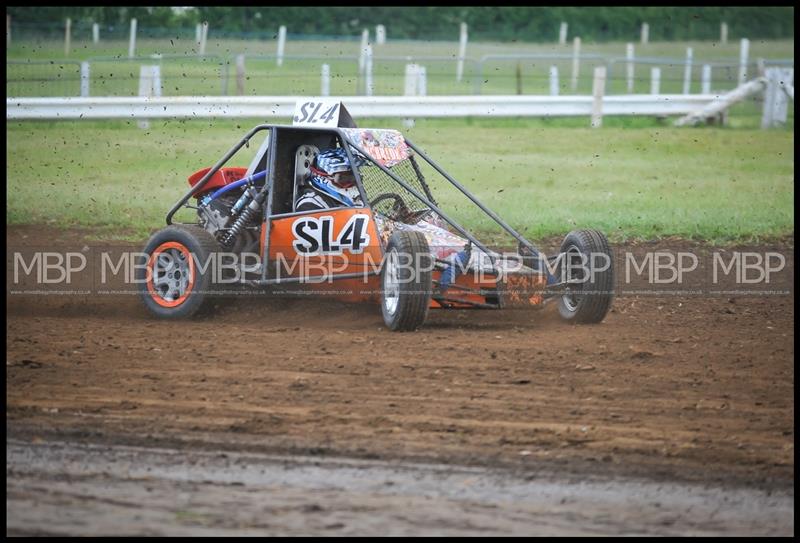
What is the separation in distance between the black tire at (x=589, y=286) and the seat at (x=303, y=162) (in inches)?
74.3

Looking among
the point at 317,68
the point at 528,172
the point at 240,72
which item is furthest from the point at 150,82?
the point at 528,172

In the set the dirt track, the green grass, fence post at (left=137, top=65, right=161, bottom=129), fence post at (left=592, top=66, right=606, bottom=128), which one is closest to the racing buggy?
the dirt track

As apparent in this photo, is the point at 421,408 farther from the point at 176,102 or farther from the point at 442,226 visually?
the point at 176,102

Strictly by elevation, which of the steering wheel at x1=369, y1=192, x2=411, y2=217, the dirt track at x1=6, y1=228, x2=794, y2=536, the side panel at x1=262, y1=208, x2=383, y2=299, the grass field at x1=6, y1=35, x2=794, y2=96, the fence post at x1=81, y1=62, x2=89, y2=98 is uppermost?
the grass field at x1=6, y1=35, x2=794, y2=96

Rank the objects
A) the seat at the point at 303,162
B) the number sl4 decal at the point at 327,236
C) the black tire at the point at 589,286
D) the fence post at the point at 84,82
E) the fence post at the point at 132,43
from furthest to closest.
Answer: the fence post at the point at 132,43 → the fence post at the point at 84,82 → the seat at the point at 303,162 → the number sl4 decal at the point at 327,236 → the black tire at the point at 589,286

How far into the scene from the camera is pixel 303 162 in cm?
895

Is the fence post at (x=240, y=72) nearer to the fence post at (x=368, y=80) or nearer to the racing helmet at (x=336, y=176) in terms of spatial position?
the fence post at (x=368, y=80)

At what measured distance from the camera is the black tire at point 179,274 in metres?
8.65

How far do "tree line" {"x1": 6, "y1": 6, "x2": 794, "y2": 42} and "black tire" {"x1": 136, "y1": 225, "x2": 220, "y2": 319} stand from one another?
18063 mm

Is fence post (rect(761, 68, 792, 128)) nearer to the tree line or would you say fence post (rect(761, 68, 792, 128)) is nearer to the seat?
the tree line

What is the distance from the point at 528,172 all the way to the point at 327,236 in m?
8.68

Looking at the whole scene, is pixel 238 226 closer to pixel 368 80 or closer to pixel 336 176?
pixel 336 176

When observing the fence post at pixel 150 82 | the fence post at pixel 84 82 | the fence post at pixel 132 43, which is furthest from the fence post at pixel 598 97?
the fence post at pixel 132 43

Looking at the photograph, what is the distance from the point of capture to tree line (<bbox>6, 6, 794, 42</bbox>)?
29375mm
